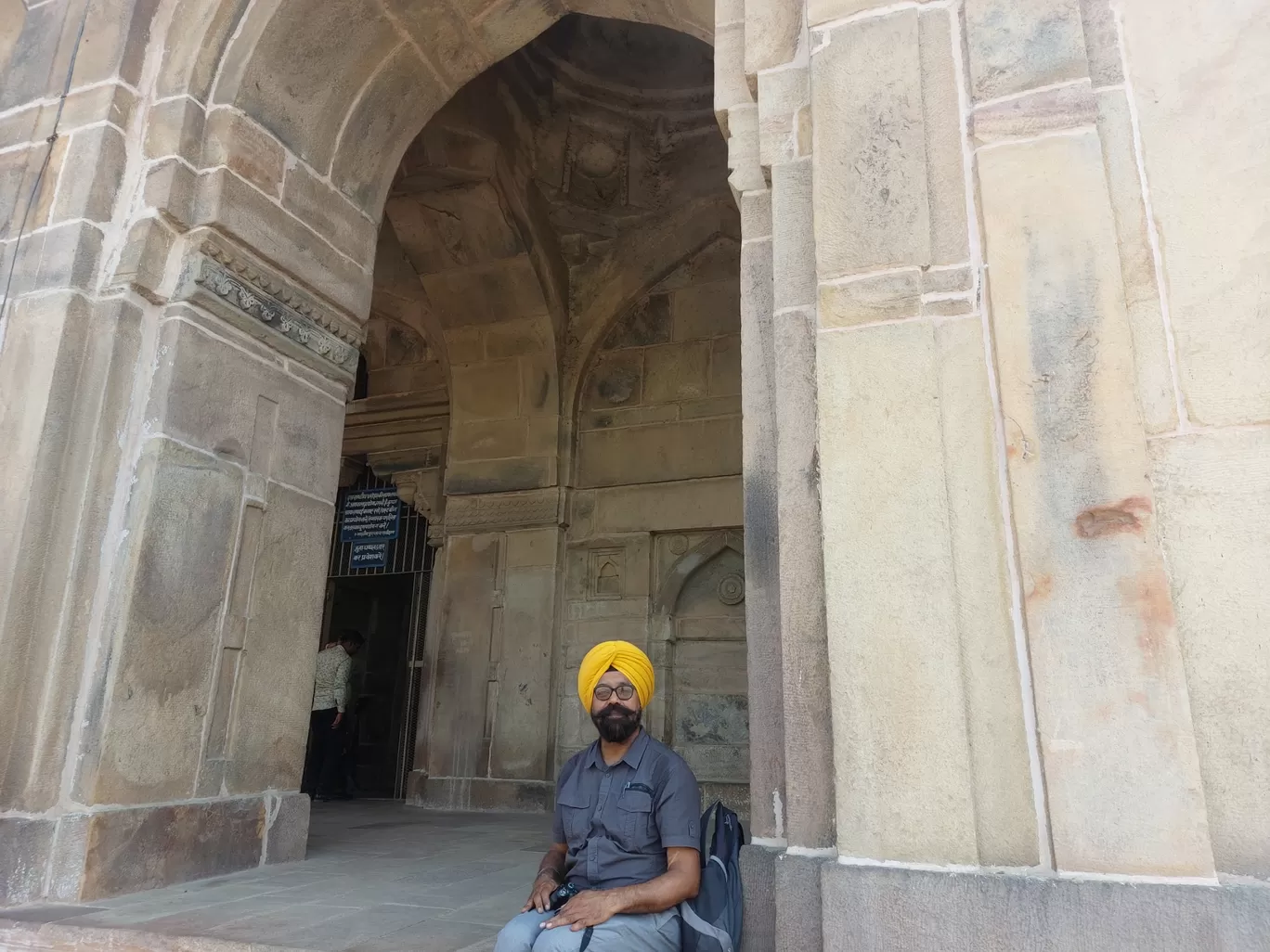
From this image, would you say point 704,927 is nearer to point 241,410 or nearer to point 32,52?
point 241,410

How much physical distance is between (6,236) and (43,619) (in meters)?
1.80

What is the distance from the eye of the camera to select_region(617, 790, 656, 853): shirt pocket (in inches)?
92.9

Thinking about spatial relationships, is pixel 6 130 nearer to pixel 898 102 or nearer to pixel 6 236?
pixel 6 236

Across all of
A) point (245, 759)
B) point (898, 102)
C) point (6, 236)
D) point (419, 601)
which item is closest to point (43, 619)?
point (245, 759)

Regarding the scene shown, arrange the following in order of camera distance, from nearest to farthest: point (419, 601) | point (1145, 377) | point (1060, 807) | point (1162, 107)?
1. point (1060, 807)
2. point (1145, 377)
3. point (1162, 107)
4. point (419, 601)

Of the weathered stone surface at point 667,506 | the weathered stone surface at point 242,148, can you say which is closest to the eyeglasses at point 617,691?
the weathered stone surface at point 242,148

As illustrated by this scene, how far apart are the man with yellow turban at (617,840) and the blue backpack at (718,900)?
4 cm

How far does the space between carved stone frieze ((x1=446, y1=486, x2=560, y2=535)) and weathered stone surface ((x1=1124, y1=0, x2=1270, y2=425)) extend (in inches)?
235

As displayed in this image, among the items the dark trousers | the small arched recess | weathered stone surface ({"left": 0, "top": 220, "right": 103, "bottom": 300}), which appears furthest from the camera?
the dark trousers

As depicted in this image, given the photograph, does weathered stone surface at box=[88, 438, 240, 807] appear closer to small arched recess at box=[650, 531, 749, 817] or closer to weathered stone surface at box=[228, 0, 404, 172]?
weathered stone surface at box=[228, 0, 404, 172]

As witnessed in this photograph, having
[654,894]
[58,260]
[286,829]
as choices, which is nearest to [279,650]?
[286,829]

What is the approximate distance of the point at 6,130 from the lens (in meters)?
4.25

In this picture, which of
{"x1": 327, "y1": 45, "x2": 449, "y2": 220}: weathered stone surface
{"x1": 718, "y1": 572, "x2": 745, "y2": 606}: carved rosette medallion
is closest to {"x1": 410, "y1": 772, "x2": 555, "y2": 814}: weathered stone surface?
{"x1": 718, "y1": 572, "x2": 745, "y2": 606}: carved rosette medallion

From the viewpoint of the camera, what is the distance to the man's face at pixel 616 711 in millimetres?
2541
